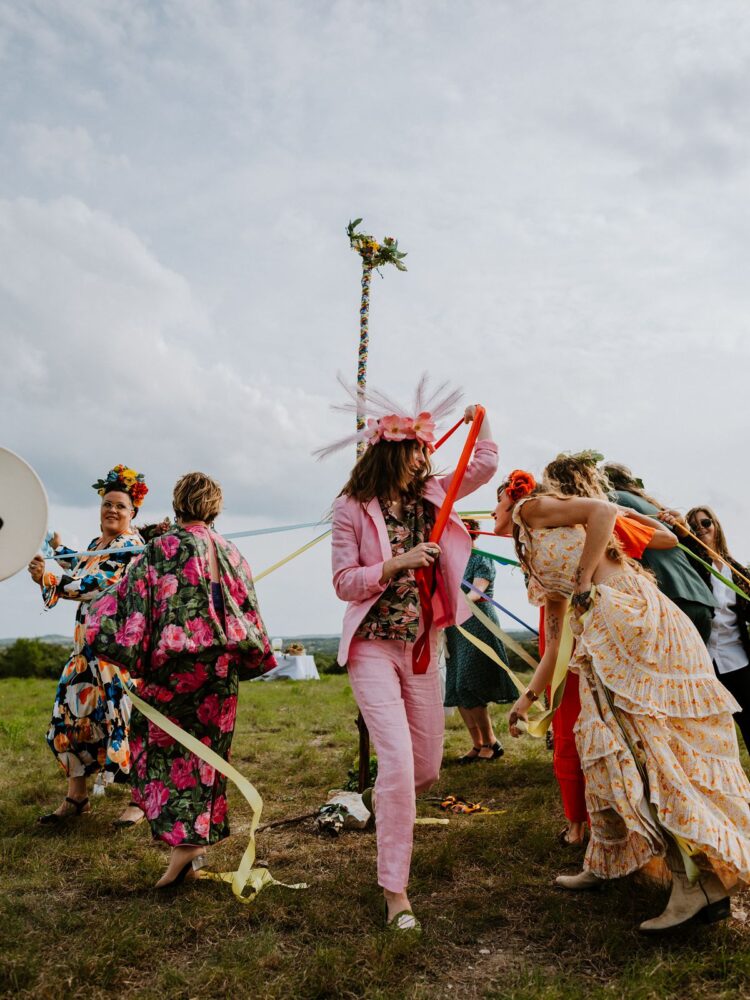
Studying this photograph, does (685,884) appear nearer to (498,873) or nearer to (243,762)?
(498,873)

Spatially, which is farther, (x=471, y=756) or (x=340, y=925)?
(x=471, y=756)

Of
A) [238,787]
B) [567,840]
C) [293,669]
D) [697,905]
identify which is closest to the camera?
[697,905]

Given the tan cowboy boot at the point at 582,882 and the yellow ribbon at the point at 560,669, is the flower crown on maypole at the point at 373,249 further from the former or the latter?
the tan cowboy boot at the point at 582,882

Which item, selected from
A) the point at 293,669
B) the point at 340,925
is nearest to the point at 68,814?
the point at 340,925

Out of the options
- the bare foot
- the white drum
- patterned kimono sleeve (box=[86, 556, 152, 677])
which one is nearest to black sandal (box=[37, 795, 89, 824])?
the bare foot

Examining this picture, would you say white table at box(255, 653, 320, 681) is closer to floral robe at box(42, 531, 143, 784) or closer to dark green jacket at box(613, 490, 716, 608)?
floral robe at box(42, 531, 143, 784)

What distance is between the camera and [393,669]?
3.58m

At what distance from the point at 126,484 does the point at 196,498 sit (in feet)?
5.31

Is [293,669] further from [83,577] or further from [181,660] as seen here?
[181,660]

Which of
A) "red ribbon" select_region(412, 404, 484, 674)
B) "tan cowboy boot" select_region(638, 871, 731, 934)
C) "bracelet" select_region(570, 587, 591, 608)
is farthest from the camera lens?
"red ribbon" select_region(412, 404, 484, 674)

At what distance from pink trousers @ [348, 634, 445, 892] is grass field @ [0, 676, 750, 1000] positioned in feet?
1.14

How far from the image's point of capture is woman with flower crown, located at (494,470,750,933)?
3080mm

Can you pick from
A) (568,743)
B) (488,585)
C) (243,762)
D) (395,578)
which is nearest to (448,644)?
(488,585)

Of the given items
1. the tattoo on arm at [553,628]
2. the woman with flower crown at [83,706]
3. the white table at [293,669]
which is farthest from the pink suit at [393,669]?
the white table at [293,669]
